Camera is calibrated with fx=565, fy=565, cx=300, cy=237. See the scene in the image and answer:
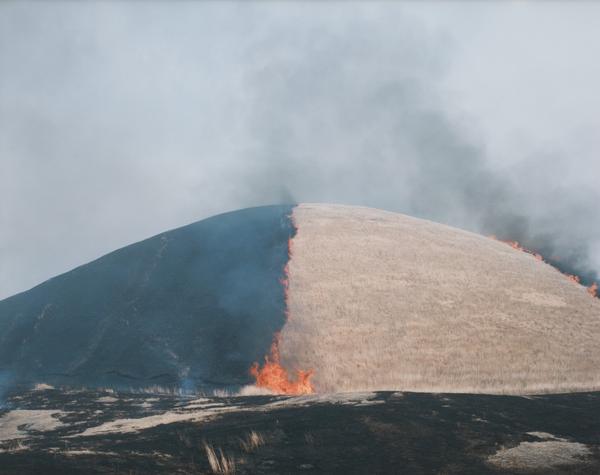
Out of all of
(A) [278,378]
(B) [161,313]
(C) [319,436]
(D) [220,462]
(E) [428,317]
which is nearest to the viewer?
(D) [220,462]

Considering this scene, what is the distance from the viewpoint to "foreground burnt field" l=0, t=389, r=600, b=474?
15.6 meters

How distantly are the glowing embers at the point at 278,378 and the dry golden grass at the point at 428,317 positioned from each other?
634 mm

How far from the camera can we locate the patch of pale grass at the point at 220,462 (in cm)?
1530

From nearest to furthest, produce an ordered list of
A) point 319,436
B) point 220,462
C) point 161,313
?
point 220,462
point 319,436
point 161,313

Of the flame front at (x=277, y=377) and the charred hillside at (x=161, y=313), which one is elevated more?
the charred hillside at (x=161, y=313)

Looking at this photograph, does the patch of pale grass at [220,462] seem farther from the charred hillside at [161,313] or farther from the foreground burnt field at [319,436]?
the charred hillside at [161,313]

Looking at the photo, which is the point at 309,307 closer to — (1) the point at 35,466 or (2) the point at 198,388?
(2) the point at 198,388

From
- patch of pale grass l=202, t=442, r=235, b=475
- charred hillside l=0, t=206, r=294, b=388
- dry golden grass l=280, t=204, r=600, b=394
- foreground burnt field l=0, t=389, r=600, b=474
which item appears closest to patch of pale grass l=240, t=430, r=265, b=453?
foreground burnt field l=0, t=389, r=600, b=474

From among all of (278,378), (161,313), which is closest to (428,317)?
(278,378)

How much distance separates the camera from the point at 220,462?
1602 centimetres

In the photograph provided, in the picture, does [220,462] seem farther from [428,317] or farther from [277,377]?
[428,317]

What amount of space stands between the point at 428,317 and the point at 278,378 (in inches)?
505

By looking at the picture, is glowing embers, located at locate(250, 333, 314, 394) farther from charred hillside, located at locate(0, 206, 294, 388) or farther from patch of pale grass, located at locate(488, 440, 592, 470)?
patch of pale grass, located at locate(488, 440, 592, 470)

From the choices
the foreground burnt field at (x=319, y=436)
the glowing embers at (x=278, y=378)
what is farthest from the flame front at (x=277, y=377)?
the foreground burnt field at (x=319, y=436)
